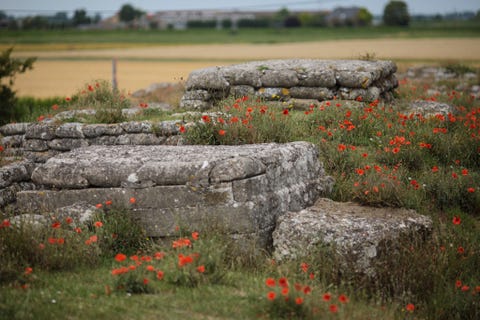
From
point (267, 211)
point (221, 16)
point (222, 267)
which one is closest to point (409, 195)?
point (267, 211)

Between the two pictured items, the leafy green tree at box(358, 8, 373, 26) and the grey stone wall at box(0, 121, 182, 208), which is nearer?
the grey stone wall at box(0, 121, 182, 208)

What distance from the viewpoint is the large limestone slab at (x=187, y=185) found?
7.18 meters

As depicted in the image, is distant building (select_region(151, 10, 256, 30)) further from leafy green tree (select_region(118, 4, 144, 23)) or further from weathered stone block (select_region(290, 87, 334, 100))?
weathered stone block (select_region(290, 87, 334, 100))

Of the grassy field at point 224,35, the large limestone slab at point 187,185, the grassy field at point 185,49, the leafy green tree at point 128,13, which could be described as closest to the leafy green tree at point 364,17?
the grassy field at point 224,35

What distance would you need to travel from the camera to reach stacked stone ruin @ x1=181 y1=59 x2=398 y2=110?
1308 centimetres

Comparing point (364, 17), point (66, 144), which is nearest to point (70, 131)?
point (66, 144)

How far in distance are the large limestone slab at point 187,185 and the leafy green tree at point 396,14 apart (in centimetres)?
4381

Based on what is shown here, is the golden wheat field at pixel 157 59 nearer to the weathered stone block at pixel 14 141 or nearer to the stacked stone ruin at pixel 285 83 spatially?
the stacked stone ruin at pixel 285 83

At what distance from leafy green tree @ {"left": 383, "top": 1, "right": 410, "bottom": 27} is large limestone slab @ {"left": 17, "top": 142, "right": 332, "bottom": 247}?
144 ft

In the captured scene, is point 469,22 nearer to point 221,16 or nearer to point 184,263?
point 221,16

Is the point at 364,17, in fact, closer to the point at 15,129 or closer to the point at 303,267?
the point at 15,129

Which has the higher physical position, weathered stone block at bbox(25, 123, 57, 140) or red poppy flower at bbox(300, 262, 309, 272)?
weathered stone block at bbox(25, 123, 57, 140)

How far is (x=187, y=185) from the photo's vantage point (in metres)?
7.23

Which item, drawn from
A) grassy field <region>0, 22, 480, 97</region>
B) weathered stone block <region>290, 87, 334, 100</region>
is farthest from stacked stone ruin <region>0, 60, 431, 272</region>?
grassy field <region>0, 22, 480, 97</region>
